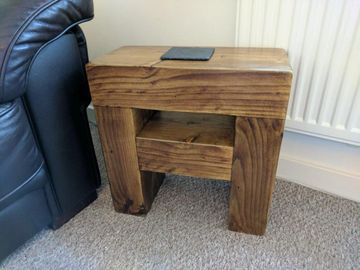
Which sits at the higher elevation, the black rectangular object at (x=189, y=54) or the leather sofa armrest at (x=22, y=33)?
the leather sofa armrest at (x=22, y=33)

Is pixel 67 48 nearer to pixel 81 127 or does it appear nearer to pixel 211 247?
pixel 81 127

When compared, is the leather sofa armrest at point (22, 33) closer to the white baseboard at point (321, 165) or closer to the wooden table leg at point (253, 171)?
the wooden table leg at point (253, 171)

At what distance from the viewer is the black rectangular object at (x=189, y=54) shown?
2.27 feet

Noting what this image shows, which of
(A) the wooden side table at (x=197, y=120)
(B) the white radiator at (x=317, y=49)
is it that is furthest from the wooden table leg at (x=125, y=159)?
(B) the white radiator at (x=317, y=49)

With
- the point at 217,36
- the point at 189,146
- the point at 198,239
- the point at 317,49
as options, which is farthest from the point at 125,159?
the point at 317,49

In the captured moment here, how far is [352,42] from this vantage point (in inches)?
28.2

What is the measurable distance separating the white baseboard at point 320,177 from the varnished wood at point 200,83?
467 mm

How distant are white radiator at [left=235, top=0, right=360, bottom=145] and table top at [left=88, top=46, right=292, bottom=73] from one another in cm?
7

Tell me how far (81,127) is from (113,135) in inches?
4.7

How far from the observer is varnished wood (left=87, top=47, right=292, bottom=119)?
61 centimetres

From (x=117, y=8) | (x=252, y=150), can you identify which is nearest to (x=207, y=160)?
(x=252, y=150)

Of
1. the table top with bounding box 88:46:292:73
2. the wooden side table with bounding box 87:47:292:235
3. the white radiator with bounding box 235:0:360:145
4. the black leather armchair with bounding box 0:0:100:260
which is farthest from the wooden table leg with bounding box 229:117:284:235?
the black leather armchair with bounding box 0:0:100:260

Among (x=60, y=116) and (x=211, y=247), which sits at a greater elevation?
(x=60, y=116)

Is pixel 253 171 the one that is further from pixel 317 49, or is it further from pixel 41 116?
pixel 41 116
